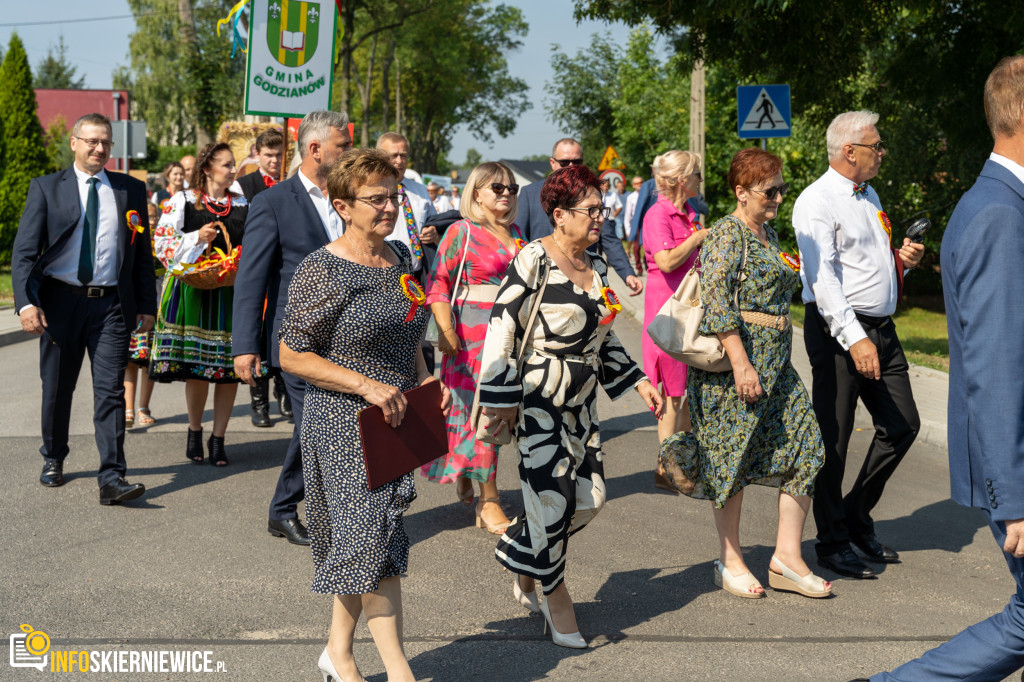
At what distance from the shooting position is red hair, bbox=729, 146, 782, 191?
4.82m

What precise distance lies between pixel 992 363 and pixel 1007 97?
76 centimetres

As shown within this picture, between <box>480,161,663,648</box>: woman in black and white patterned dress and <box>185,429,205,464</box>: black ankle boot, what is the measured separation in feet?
12.5

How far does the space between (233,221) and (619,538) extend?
361cm

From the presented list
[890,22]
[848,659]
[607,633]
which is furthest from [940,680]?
[890,22]

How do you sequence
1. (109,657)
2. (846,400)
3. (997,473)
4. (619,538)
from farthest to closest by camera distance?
(619,538), (846,400), (109,657), (997,473)

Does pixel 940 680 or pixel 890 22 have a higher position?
pixel 890 22

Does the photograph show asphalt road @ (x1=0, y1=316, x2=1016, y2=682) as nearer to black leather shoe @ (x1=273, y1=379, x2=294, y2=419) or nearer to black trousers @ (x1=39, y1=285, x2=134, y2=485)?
black trousers @ (x1=39, y1=285, x2=134, y2=485)

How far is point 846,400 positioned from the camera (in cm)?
523

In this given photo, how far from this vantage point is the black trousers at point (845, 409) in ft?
17.1

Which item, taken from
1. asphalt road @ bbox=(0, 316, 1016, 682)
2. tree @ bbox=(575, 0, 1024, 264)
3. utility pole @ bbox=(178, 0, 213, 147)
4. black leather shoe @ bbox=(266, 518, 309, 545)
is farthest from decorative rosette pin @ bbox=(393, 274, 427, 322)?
utility pole @ bbox=(178, 0, 213, 147)

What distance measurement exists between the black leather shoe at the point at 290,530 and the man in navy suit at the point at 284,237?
0.01 metres

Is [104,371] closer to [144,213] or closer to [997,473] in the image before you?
[144,213]

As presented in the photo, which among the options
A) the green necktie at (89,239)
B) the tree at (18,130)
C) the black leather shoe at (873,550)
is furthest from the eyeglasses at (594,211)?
the tree at (18,130)

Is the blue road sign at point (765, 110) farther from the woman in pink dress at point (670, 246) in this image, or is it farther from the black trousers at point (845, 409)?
the black trousers at point (845, 409)
